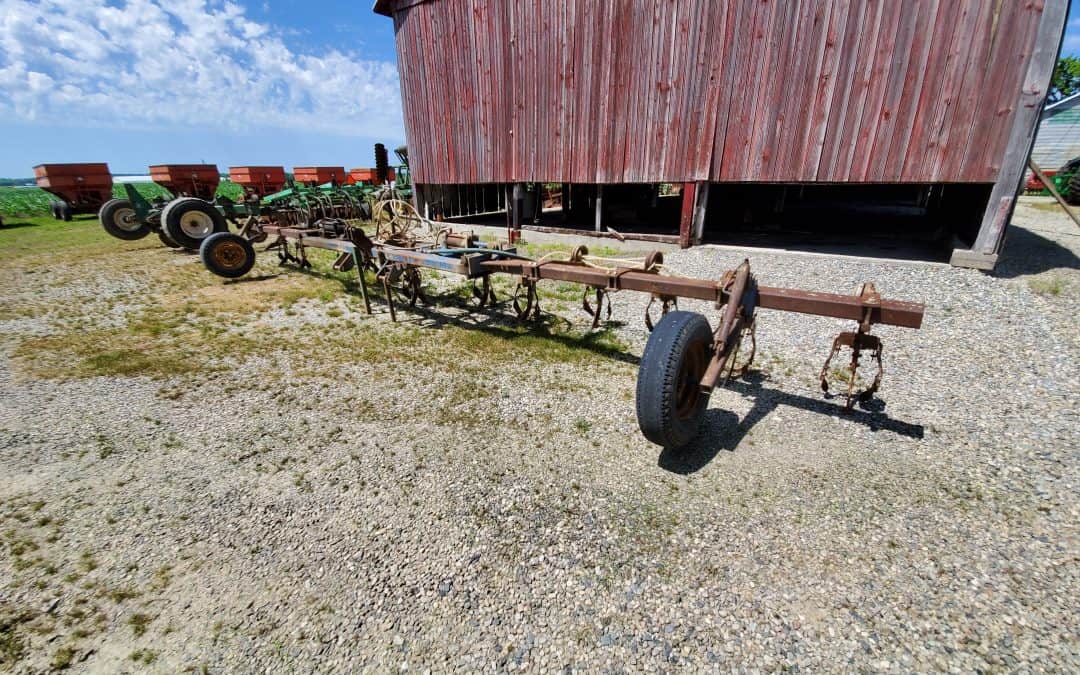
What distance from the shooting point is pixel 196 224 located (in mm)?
11078

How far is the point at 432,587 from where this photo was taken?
8.61 feet

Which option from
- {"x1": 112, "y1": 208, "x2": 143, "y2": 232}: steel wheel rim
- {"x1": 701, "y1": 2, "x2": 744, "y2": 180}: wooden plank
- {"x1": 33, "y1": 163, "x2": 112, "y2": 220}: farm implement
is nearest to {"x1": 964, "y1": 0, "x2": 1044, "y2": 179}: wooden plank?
{"x1": 701, "y1": 2, "x2": 744, "y2": 180}: wooden plank

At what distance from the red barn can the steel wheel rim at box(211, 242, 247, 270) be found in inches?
305

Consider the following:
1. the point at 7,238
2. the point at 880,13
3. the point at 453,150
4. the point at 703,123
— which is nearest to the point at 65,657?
the point at 703,123

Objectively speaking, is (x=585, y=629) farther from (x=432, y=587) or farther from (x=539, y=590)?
(x=432, y=587)

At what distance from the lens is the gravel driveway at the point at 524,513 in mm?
2309

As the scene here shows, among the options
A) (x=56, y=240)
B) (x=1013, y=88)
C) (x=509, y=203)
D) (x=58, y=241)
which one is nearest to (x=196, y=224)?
(x=58, y=241)

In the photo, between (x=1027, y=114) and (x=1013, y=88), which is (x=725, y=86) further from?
(x=1027, y=114)

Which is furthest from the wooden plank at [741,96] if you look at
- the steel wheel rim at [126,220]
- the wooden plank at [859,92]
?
the steel wheel rim at [126,220]

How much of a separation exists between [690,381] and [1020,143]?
30.3 ft

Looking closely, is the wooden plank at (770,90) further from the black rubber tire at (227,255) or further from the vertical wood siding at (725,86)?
the black rubber tire at (227,255)

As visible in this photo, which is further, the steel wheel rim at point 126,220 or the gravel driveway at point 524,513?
the steel wheel rim at point 126,220

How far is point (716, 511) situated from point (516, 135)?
1281 cm

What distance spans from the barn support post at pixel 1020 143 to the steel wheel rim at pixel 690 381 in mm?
8619
